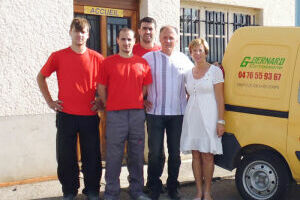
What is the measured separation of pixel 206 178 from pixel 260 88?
1.15 meters

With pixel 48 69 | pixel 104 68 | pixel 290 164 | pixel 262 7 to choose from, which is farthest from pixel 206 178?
pixel 262 7

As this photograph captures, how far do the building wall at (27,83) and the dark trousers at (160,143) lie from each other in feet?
5.44

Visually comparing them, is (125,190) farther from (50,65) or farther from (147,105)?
(50,65)

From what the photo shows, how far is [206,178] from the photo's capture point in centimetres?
507

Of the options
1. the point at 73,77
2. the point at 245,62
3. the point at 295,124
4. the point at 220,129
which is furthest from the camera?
the point at 245,62

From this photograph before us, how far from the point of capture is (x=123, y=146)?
4.99m

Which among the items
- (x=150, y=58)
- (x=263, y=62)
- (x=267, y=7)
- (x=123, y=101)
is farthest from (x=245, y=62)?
(x=267, y=7)

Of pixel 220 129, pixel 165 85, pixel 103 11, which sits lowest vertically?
pixel 220 129

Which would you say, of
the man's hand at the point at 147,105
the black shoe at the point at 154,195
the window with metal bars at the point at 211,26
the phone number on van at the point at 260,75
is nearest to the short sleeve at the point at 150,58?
the man's hand at the point at 147,105

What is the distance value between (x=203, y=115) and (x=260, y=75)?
0.74 metres

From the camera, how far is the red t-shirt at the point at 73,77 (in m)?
4.80

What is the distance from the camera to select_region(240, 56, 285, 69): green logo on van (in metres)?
4.77

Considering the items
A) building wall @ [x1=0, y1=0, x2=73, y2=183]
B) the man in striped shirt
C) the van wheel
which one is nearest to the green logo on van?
the man in striped shirt

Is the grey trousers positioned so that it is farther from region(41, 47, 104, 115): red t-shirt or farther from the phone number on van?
the phone number on van
